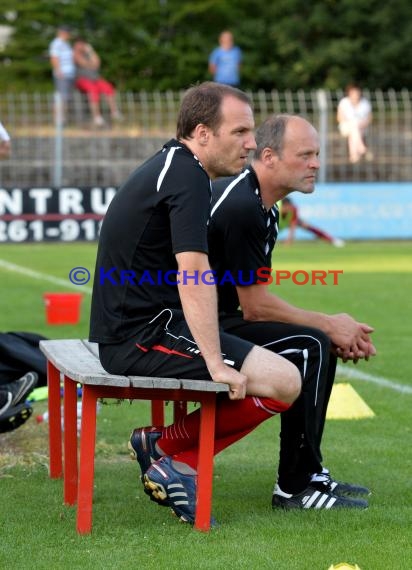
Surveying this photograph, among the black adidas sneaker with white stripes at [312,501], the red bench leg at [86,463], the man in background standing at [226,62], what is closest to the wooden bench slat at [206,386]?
the red bench leg at [86,463]

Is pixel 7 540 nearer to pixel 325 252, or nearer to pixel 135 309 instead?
pixel 135 309

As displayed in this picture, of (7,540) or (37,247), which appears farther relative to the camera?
(37,247)

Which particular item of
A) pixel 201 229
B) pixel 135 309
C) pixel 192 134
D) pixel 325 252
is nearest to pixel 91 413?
pixel 135 309

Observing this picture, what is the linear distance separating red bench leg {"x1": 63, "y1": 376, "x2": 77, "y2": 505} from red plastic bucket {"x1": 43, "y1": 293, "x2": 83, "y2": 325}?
5.45m

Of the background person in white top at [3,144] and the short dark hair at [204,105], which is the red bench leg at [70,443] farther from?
the background person in white top at [3,144]

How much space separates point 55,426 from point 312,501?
1.27m

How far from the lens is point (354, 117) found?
79.6ft

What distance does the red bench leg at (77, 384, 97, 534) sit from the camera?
4711 mm

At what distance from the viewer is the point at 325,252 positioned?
20.1 meters

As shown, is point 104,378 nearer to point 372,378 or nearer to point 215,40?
point 372,378

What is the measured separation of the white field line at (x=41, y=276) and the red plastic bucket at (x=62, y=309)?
3.15 metres

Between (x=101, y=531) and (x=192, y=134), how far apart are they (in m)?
1.62

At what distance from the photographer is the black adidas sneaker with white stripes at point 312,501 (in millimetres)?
5203

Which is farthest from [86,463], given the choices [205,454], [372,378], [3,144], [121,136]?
[121,136]
